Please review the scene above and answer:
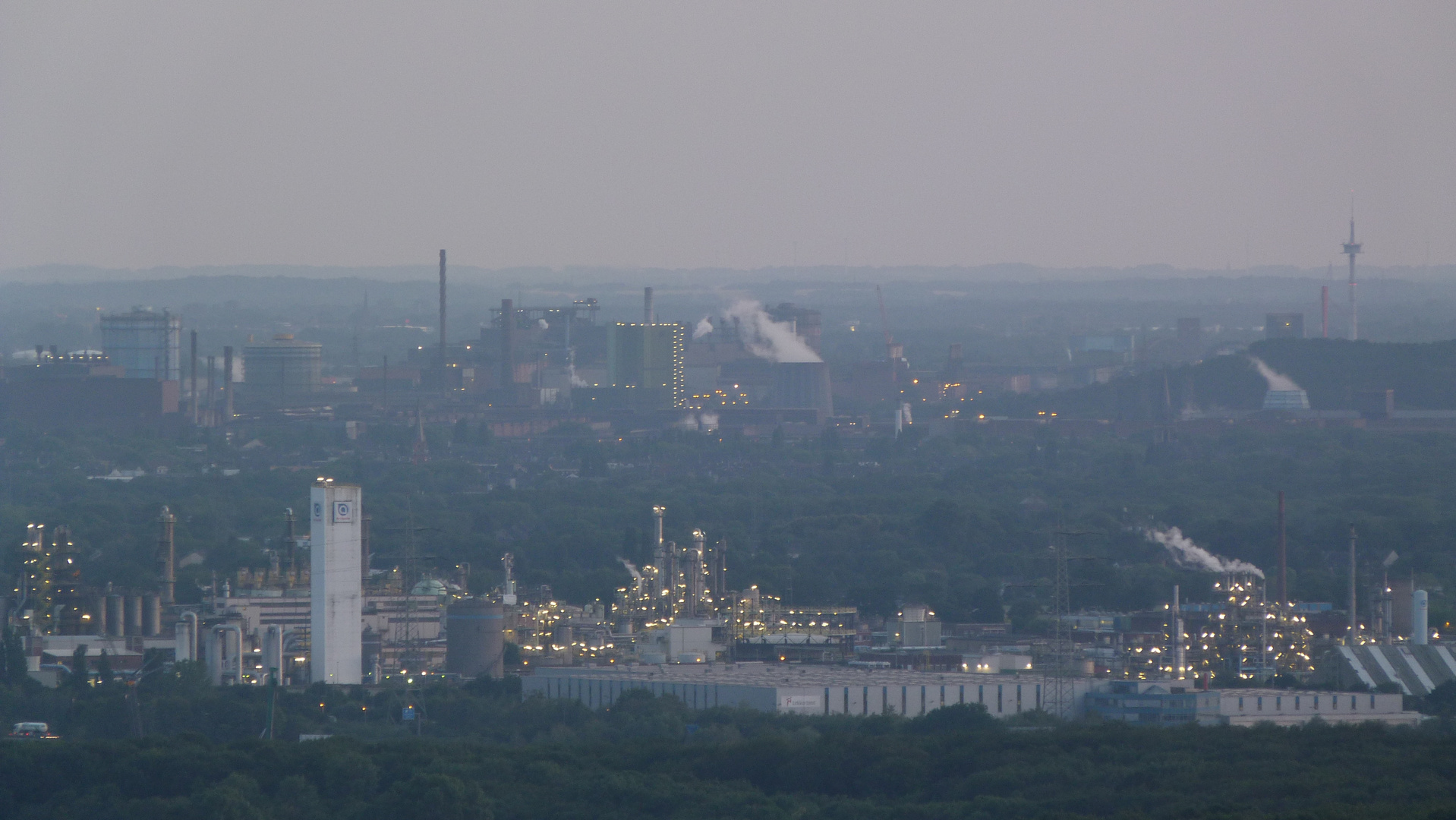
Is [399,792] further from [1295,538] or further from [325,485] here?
[1295,538]

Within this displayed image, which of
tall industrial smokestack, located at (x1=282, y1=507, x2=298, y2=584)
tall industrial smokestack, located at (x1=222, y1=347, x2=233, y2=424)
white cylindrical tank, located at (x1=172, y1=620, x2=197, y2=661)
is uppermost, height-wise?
tall industrial smokestack, located at (x1=282, y1=507, x2=298, y2=584)

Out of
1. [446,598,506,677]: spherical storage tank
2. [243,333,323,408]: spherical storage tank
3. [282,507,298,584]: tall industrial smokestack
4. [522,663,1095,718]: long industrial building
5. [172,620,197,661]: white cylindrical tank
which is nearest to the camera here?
[522,663,1095,718]: long industrial building

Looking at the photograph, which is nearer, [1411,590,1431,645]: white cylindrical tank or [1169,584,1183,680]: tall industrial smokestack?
[1169,584,1183,680]: tall industrial smokestack

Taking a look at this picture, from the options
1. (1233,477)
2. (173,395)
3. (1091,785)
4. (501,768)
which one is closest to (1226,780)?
(1091,785)

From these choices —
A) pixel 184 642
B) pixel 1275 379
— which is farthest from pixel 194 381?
pixel 184 642

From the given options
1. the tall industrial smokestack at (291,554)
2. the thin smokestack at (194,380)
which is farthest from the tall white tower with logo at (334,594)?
the thin smokestack at (194,380)

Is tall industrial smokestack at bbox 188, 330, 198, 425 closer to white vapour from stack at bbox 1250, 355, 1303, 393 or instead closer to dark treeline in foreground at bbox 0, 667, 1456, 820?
white vapour from stack at bbox 1250, 355, 1303, 393

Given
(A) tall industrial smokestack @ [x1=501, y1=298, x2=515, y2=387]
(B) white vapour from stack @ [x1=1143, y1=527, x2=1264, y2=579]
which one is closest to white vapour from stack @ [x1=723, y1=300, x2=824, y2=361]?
(A) tall industrial smokestack @ [x1=501, y1=298, x2=515, y2=387]
